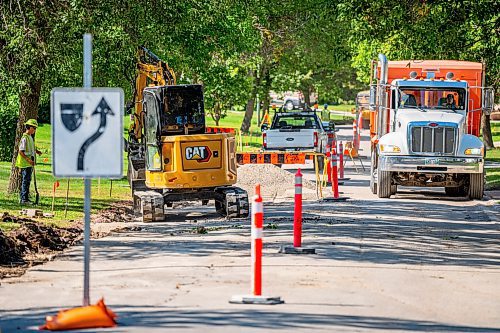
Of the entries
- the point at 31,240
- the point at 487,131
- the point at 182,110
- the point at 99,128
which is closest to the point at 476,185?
the point at 182,110

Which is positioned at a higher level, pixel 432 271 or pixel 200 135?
pixel 200 135

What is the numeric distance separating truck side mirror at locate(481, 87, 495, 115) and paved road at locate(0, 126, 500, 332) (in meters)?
5.74

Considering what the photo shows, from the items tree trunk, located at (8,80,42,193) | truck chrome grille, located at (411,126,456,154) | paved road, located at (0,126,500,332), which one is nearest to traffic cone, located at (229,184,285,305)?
paved road, located at (0,126,500,332)

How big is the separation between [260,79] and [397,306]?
180 ft

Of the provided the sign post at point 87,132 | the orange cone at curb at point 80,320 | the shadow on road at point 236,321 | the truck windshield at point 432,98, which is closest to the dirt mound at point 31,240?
the shadow on road at point 236,321

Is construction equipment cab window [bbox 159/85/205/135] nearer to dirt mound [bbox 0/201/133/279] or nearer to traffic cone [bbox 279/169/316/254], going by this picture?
dirt mound [bbox 0/201/133/279]

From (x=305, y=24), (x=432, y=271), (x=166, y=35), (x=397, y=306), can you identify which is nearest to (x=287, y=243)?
(x=432, y=271)

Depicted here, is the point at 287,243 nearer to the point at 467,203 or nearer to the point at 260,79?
the point at 467,203

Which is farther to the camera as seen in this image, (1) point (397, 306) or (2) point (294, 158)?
(2) point (294, 158)

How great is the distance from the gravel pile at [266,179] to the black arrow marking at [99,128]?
20410 mm

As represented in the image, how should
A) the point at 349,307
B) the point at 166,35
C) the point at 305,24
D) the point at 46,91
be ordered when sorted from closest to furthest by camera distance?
the point at 349,307, the point at 166,35, the point at 46,91, the point at 305,24

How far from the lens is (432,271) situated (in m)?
16.4

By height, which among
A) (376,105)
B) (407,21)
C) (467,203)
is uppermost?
(407,21)

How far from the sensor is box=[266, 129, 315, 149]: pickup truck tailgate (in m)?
39.1
